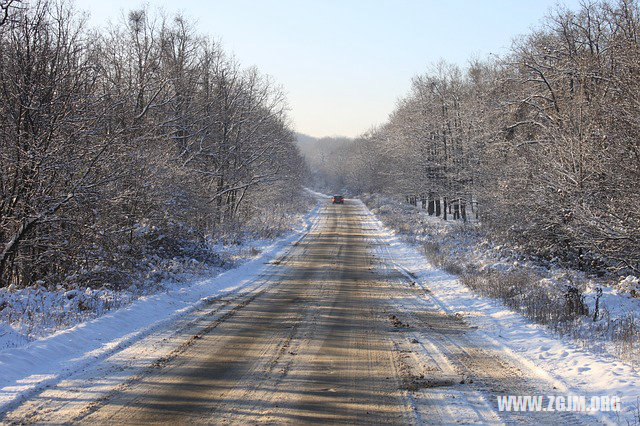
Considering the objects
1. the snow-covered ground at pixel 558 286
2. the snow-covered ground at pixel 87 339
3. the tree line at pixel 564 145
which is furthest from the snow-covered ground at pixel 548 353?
the snow-covered ground at pixel 87 339

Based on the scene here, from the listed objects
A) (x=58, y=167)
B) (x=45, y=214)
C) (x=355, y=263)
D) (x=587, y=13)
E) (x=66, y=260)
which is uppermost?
(x=587, y=13)

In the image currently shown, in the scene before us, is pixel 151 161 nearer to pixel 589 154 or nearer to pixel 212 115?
pixel 212 115

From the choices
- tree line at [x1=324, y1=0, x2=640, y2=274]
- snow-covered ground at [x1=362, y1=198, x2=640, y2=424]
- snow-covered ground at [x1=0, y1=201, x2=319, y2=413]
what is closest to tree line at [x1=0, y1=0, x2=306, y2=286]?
snow-covered ground at [x1=0, y1=201, x2=319, y2=413]

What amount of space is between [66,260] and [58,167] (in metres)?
2.82

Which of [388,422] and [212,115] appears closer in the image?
[388,422]

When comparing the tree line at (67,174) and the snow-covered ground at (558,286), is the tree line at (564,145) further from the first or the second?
the tree line at (67,174)

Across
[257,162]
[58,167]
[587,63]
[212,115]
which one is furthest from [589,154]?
[257,162]

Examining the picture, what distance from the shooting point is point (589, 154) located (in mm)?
12906

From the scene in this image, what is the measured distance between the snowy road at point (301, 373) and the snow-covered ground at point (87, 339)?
0.21 metres

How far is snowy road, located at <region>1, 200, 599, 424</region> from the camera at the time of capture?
4867mm

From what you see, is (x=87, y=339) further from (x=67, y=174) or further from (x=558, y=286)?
(x=558, y=286)

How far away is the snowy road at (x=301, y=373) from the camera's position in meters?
4.87

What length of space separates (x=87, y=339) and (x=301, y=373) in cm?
367

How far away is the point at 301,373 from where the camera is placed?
6.18 m
